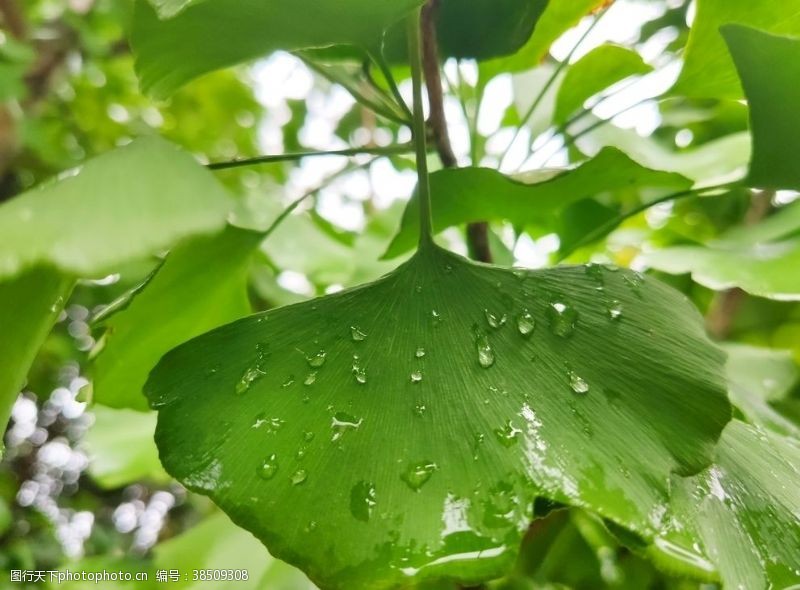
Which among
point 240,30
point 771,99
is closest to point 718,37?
point 771,99

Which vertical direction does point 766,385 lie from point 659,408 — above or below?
below

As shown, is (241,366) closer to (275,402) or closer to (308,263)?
(275,402)

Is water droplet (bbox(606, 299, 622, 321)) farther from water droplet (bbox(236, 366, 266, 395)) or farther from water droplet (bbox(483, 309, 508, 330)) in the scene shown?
water droplet (bbox(236, 366, 266, 395))

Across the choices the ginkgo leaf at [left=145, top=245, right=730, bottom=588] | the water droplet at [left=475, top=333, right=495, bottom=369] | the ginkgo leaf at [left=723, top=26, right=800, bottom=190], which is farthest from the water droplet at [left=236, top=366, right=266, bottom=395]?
the ginkgo leaf at [left=723, top=26, right=800, bottom=190]

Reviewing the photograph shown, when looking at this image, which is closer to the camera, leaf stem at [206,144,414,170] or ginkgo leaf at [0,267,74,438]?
ginkgo leaf at [0,267,74,438]

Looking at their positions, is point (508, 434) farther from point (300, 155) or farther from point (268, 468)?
point (300, 155)

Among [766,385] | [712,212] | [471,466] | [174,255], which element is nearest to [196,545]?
[174,255]
